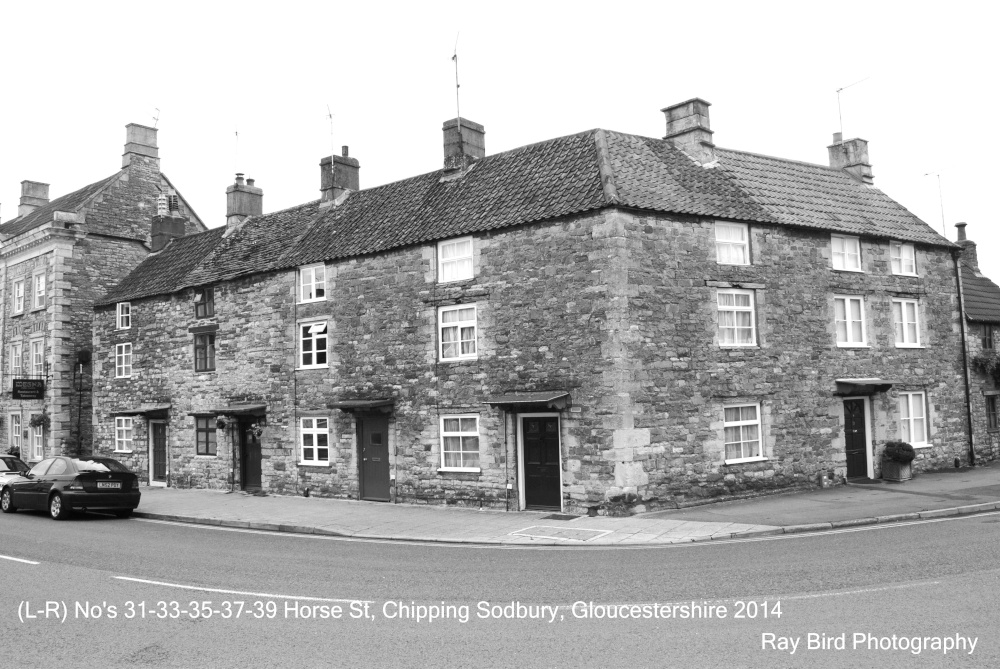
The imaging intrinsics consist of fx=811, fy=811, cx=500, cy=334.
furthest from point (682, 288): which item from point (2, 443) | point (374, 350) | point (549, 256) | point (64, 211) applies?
point (2, 443)

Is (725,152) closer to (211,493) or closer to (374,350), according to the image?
(374,350)

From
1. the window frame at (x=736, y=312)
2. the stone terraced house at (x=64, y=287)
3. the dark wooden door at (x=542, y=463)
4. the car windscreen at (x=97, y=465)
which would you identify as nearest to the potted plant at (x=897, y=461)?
the window frame at (x=736, y=312)

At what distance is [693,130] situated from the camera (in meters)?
22.0

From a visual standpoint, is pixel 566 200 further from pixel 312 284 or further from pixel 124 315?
pixel 124 315

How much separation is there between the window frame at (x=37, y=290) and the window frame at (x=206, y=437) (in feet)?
40.8

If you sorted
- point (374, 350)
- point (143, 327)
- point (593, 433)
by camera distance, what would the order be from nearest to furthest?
point (593, 433) < point (374, 350) < point (143, 327)

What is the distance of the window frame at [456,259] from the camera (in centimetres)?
1992

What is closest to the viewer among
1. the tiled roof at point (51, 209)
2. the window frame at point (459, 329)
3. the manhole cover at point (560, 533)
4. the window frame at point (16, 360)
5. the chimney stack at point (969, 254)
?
the manhole cover at point (560, 533)

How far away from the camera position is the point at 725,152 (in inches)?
896

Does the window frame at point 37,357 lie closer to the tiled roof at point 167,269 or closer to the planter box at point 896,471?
the tiled roof at point 167,269

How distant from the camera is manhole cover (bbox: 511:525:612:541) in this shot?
14.7 m

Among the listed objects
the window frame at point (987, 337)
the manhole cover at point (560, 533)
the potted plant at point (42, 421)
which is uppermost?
the window frame at point (987, 337)

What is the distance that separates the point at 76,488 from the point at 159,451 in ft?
32.3

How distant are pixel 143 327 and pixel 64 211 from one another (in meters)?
9.87
